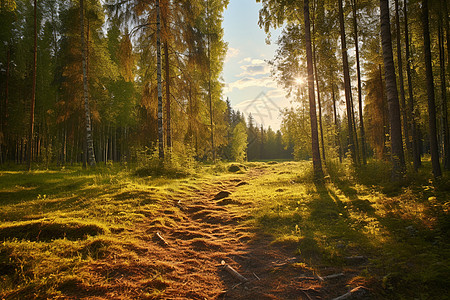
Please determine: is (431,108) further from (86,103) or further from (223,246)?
(86,103)

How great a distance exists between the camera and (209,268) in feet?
12.4

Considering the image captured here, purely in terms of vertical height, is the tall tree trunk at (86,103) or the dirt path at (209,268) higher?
the tall tree trunk at (86,103)

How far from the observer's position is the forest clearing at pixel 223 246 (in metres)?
2.90

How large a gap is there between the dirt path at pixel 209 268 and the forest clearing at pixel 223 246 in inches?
0.8

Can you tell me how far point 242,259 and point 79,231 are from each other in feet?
11.5

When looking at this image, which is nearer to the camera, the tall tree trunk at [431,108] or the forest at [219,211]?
the forest at [219,211]

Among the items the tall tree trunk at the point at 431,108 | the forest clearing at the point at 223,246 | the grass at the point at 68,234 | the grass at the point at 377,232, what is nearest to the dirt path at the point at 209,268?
the forest clearing at the point at 223,246

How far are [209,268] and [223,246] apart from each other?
92 cm

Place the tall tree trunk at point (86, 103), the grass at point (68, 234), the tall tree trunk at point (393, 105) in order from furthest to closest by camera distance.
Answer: the tall tree trunk at point (86, 103) < the tall tree trunk at point (393, 105) < the grass at point (68, 234)

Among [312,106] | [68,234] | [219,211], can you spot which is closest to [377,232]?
[219,211]

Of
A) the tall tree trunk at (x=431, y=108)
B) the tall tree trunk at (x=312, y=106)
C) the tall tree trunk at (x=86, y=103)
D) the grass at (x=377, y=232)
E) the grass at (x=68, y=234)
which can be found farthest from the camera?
the tall tree trunk at (x=86, y=103)

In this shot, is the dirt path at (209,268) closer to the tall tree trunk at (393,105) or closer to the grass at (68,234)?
the grass at (68,234)

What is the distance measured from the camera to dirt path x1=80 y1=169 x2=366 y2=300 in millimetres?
2967

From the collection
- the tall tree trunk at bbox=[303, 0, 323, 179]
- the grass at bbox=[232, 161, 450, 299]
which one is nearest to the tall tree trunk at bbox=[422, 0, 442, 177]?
the grass at bbox=[232, 161, 450, 299]
